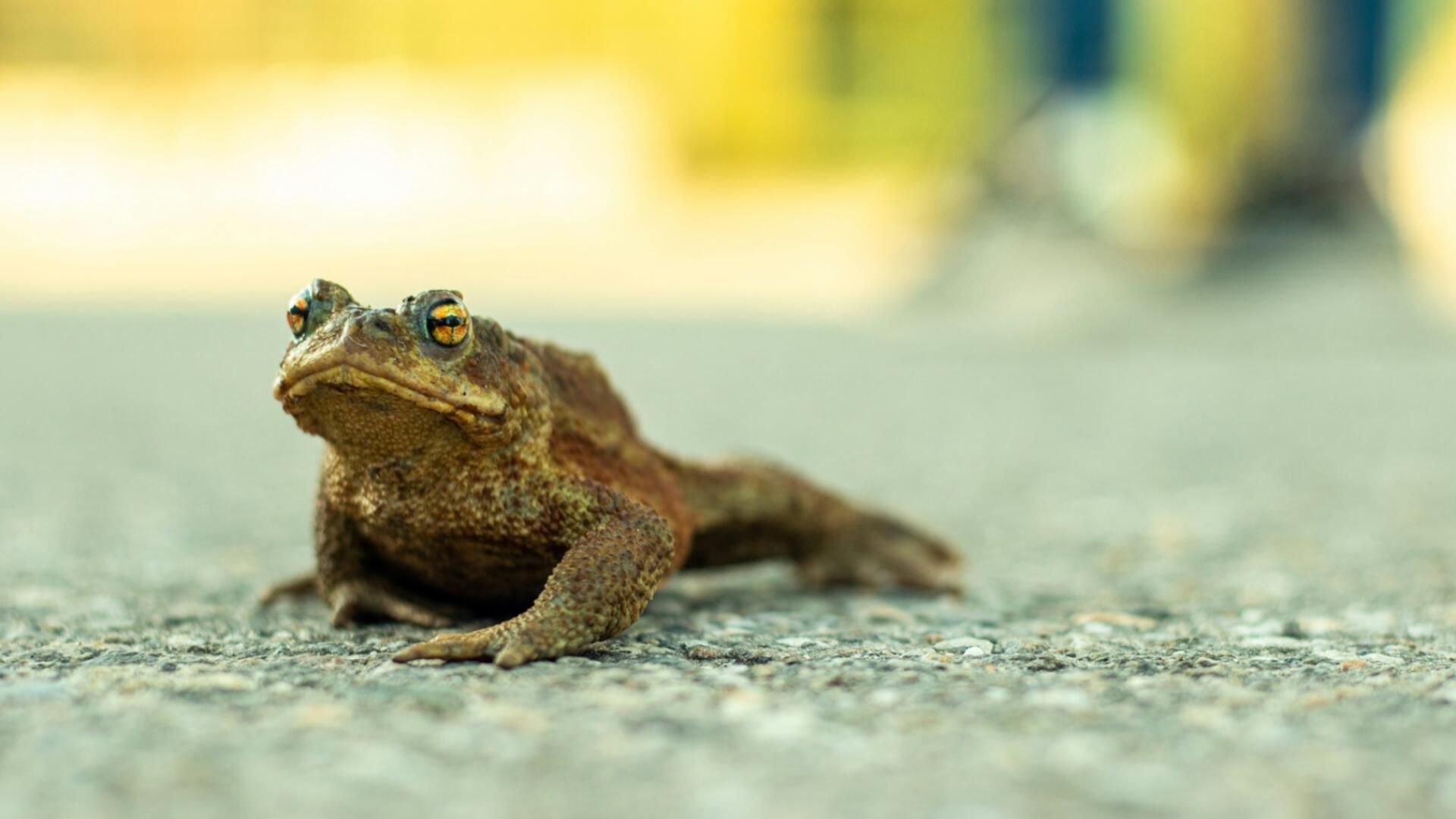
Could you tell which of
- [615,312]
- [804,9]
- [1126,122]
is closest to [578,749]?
[615,312]

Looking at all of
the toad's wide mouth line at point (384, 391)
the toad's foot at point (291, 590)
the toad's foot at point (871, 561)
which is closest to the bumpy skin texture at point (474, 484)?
the toad's wide mouth line at point (384, 391)

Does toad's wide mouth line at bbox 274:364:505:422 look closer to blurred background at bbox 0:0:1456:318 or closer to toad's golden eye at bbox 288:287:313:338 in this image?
toad's golden eye at bbox 288:287:313:338

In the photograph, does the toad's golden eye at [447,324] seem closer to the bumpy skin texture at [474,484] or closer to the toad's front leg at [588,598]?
the bumpy skin texture at [474,484]

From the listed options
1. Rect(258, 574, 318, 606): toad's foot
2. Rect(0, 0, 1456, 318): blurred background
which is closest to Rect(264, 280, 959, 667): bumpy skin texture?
Rect(258, 574, 318, 606): toad's foot

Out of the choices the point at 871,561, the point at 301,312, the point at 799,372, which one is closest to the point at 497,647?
the point at 301,312

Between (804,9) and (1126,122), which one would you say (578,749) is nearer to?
(1126,122)
